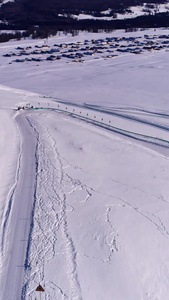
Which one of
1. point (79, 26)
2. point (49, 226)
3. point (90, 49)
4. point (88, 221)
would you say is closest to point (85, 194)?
point (88, 221)

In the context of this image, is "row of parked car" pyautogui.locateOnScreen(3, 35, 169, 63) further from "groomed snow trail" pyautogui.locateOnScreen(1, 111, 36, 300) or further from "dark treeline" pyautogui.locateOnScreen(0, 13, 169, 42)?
"groomed snow trail" pyautogui.locateOnScreen(1, 111, 36, 300)

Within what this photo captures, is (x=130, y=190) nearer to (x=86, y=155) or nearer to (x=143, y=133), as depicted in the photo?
(x=86, y=155)

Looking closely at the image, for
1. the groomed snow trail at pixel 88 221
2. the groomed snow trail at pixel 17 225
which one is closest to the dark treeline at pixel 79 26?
the groomed snow trail at pixel 88 221

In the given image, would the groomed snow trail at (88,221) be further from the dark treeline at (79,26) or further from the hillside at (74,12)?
the hillside at (74,12)

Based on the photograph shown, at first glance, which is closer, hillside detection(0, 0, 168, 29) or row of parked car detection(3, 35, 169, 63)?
row of parked car detection(3, 35, 169, 63)

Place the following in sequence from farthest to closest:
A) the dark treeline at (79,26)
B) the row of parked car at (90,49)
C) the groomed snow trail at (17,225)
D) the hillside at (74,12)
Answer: the hillside at (74,12), the dark treeline at (79,26), the row of parked car at (90,49), the groomed snow trail at (17,225)

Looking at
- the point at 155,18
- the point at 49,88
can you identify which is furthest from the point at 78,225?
the point at 155,18

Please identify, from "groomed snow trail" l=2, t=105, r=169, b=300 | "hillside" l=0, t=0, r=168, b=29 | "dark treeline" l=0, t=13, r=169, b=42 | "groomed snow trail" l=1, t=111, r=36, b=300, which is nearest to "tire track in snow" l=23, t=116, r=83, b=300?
"groomed snow trail" l=2, t=105, r=169, b=300

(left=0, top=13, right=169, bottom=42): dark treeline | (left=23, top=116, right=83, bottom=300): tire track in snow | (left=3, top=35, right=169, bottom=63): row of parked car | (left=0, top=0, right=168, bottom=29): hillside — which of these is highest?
(left=0, top=0, right=168, bottom=29): hillside

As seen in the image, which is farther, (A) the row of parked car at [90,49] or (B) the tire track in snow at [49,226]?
(A) the row of parked car at [90,49]
